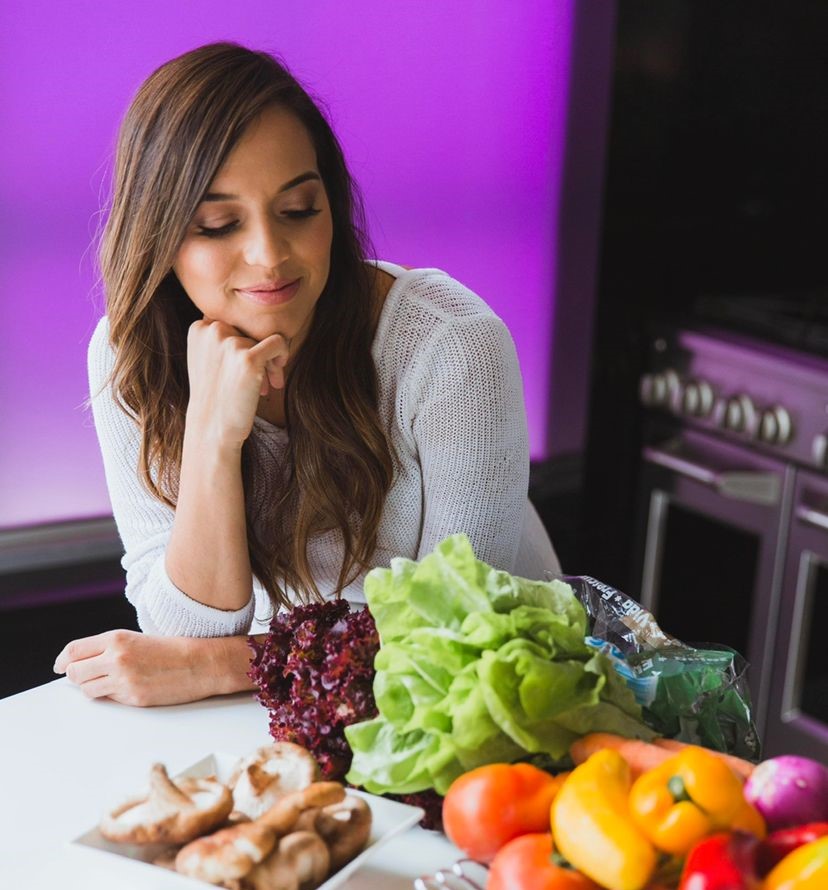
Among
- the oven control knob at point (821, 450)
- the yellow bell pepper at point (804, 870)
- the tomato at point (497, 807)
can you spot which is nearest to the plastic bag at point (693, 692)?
the tomato at point (497, 807)

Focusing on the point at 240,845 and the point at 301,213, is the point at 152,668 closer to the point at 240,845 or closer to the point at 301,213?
the point at 240,845

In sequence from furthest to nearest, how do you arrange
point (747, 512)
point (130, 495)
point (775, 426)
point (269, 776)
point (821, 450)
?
point (747, 512) < point (775, 426) < point (821, 450) < point (130, 495) < point (269, 776)

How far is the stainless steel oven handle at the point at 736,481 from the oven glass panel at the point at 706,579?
0.31 feet

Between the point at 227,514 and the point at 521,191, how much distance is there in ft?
6.39

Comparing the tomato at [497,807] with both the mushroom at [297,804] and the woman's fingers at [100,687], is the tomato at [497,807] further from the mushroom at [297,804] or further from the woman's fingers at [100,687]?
the woman's fingers at [100,687]

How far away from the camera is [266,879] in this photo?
0.88 meters

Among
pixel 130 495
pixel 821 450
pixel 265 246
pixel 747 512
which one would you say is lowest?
pixel 747 512

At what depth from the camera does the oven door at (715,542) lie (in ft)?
9.16

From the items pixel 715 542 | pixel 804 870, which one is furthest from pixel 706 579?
pixel 804 870

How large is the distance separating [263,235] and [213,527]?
1.19ft

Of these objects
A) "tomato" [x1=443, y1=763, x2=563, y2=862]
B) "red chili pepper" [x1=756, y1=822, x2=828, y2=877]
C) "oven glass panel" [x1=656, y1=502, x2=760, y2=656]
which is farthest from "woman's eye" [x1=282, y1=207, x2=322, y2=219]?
"oven glass panel" [x1=656, y1=502, x2=760, y2=656]

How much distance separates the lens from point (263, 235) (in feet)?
4.96

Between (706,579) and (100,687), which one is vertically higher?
(100,687)

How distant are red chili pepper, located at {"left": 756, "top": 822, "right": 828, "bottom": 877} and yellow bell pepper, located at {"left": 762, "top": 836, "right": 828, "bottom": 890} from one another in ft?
0.07
